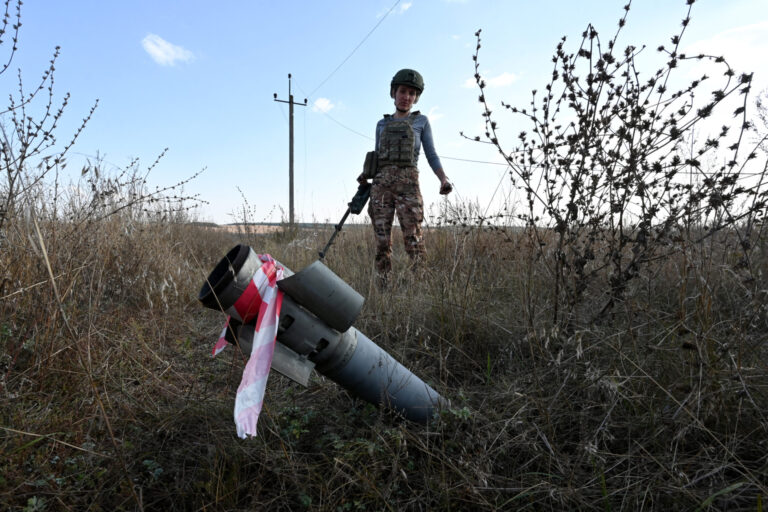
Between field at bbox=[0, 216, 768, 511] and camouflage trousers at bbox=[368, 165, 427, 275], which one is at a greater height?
camouflage trousers at bbox=[368, 165, 427, 275]

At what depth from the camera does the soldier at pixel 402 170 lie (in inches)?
154

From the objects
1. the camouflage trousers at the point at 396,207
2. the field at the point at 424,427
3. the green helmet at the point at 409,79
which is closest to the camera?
the field at the point at 424,427

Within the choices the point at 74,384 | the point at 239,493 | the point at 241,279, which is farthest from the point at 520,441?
the point at 74,384

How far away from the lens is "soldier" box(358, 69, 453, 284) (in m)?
3.91

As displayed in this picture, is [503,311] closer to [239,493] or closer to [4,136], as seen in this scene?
[239,493]

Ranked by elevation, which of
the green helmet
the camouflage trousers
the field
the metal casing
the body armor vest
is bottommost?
the field

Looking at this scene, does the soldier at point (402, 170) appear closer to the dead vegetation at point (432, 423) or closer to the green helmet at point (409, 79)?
the green helmet at point (409, 79)

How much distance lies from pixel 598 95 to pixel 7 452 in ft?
8.55

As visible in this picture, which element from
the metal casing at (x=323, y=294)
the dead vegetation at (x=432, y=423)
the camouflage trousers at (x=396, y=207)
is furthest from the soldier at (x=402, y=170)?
the metal casing at (x=323, y=294)

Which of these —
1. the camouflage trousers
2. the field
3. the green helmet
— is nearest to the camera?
the field

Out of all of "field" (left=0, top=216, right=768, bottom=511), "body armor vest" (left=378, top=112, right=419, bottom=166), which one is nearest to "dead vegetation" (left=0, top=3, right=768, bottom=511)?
"field" (left=0, top=216, right=768, bottom=511)

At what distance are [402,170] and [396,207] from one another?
382mm

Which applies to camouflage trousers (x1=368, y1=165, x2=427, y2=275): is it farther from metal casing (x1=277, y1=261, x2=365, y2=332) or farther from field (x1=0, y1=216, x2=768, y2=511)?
metal casing (x1=277, y1=261, x2=365, y2=332)

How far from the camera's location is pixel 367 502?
46.6 inches
